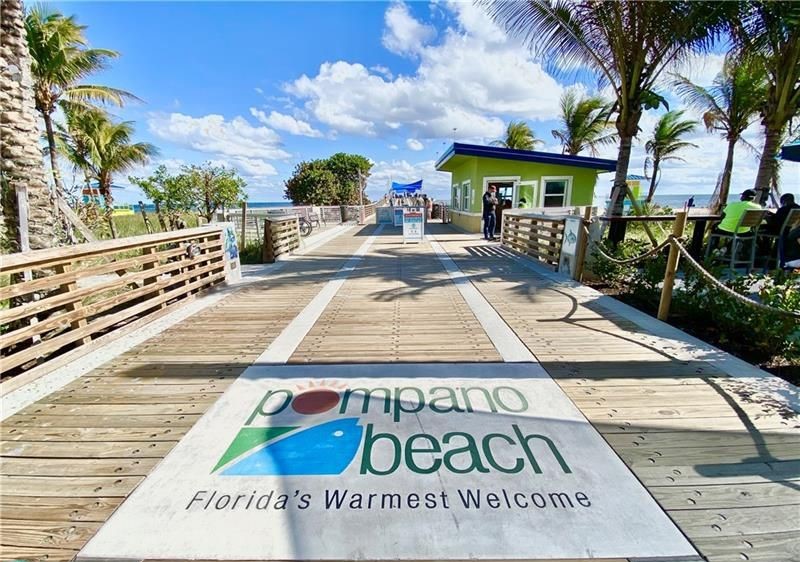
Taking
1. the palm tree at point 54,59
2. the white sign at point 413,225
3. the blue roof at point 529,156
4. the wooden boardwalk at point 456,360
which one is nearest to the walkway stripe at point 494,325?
the wooden boardwalk at point 456,360

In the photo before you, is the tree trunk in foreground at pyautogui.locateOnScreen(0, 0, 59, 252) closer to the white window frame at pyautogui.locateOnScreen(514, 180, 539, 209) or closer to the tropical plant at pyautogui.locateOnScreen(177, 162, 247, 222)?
the tropical plant at pyautogui.locateOnScreen(177, 162, 247, 222)

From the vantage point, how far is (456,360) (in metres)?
3.34

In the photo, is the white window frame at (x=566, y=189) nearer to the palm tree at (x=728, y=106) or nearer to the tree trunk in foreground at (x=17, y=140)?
the palm tree at (x=728, y=106)

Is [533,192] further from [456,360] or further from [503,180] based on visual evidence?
[456,360]

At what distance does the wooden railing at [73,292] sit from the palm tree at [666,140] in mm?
24200

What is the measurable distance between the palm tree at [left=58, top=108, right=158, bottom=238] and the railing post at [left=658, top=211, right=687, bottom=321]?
19515mm

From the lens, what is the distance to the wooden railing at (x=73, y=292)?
2.90 metres

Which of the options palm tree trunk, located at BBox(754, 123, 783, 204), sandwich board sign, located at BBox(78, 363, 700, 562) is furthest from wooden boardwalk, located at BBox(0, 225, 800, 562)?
palm tree trunk, located at BBox(754, 123, 783, 204)

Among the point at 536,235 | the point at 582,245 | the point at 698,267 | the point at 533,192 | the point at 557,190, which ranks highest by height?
the point at 557,190

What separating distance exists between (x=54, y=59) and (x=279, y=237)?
1032 centimetres

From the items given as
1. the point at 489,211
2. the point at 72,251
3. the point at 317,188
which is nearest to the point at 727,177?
the point at 489,211

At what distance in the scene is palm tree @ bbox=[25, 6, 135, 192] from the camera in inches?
441

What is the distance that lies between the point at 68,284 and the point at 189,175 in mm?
10884

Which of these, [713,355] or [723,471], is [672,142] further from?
[723,471]
